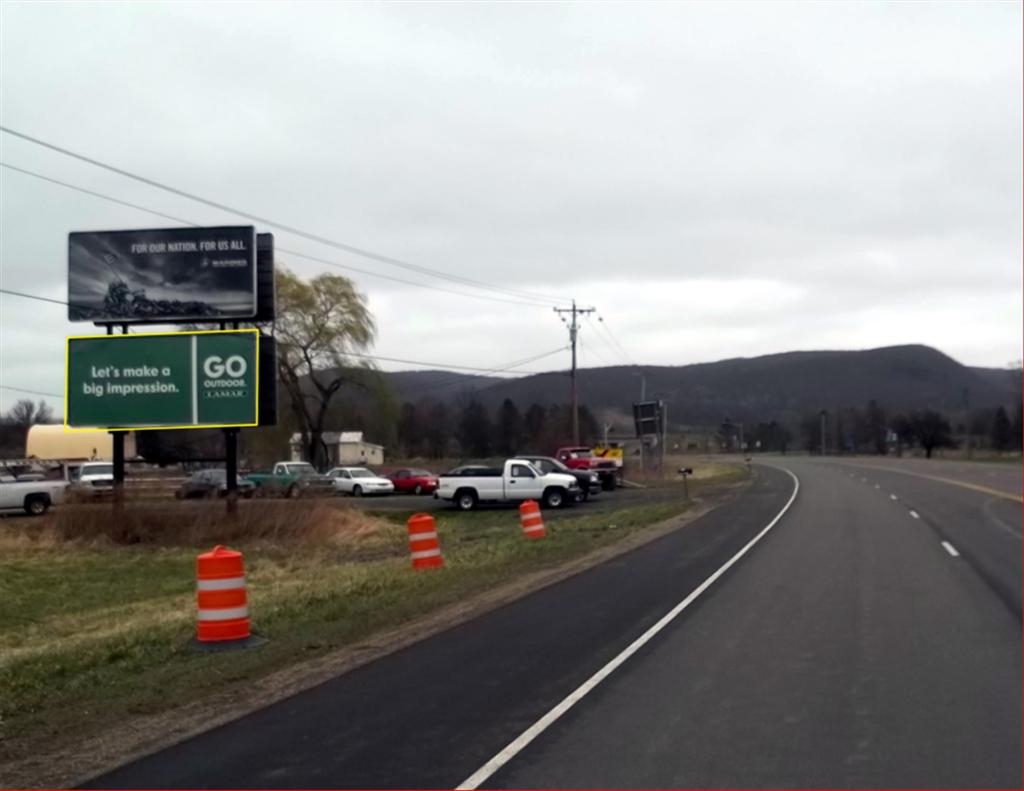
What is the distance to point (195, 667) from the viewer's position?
39.6 ft

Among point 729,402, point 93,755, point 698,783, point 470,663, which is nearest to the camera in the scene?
point 698,783

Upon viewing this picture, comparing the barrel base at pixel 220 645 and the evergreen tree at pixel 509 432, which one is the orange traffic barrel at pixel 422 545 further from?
the evergreen tree at pixel 509 432

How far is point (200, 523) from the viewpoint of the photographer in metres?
34.3

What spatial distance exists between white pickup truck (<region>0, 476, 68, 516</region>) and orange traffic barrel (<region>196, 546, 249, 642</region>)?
20.5 m

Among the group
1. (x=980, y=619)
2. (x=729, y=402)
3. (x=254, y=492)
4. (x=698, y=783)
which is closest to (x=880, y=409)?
(x=729, y=402)

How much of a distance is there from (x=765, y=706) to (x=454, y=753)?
2577mm

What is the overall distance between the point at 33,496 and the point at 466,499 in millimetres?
16988

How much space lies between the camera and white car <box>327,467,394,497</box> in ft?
189

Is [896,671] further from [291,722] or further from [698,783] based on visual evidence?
[291,722]

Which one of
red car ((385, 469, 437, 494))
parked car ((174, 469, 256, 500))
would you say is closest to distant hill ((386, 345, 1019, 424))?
red car ((385, 469, 437, 494))

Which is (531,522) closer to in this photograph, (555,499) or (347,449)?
(555,499)

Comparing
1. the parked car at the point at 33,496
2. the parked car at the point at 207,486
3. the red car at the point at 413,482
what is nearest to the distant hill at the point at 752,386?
the red car at the point at 413,482

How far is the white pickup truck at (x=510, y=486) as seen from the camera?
4556cm

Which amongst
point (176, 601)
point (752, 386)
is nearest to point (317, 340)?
point (176, 601)
